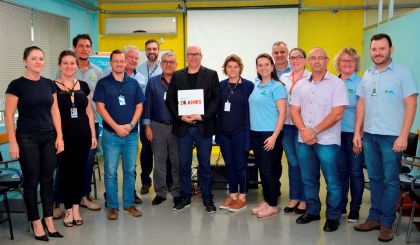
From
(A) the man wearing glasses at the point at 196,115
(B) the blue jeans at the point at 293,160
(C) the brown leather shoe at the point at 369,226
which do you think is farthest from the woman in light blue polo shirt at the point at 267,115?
(C) the brown leather shoe at the point at 369,226

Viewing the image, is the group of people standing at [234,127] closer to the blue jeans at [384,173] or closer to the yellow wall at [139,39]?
the blue jeans at [384,173]

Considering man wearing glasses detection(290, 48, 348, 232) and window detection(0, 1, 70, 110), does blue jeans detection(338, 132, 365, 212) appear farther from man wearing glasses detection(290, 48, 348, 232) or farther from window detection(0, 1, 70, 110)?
window detection(0, 1, 70, 110)

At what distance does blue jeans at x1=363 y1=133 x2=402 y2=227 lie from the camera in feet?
10.1

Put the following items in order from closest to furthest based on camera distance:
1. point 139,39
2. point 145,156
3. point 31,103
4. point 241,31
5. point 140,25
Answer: point 31,103, point 145,156, point 241,31, point 140,25, point 139,39

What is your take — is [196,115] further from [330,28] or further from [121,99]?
[330,28]

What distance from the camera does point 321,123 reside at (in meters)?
3.21

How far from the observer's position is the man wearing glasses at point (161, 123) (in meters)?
4.01

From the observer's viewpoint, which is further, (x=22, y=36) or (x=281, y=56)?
(x=22, y=36)

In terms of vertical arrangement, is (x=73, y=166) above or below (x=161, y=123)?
below

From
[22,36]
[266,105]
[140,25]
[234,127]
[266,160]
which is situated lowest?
[266,160]

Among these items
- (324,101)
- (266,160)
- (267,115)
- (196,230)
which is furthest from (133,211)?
(324,101)

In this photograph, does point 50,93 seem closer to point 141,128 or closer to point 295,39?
point 141,128

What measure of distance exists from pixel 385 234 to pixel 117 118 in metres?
2.56

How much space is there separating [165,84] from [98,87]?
0.74 meters
